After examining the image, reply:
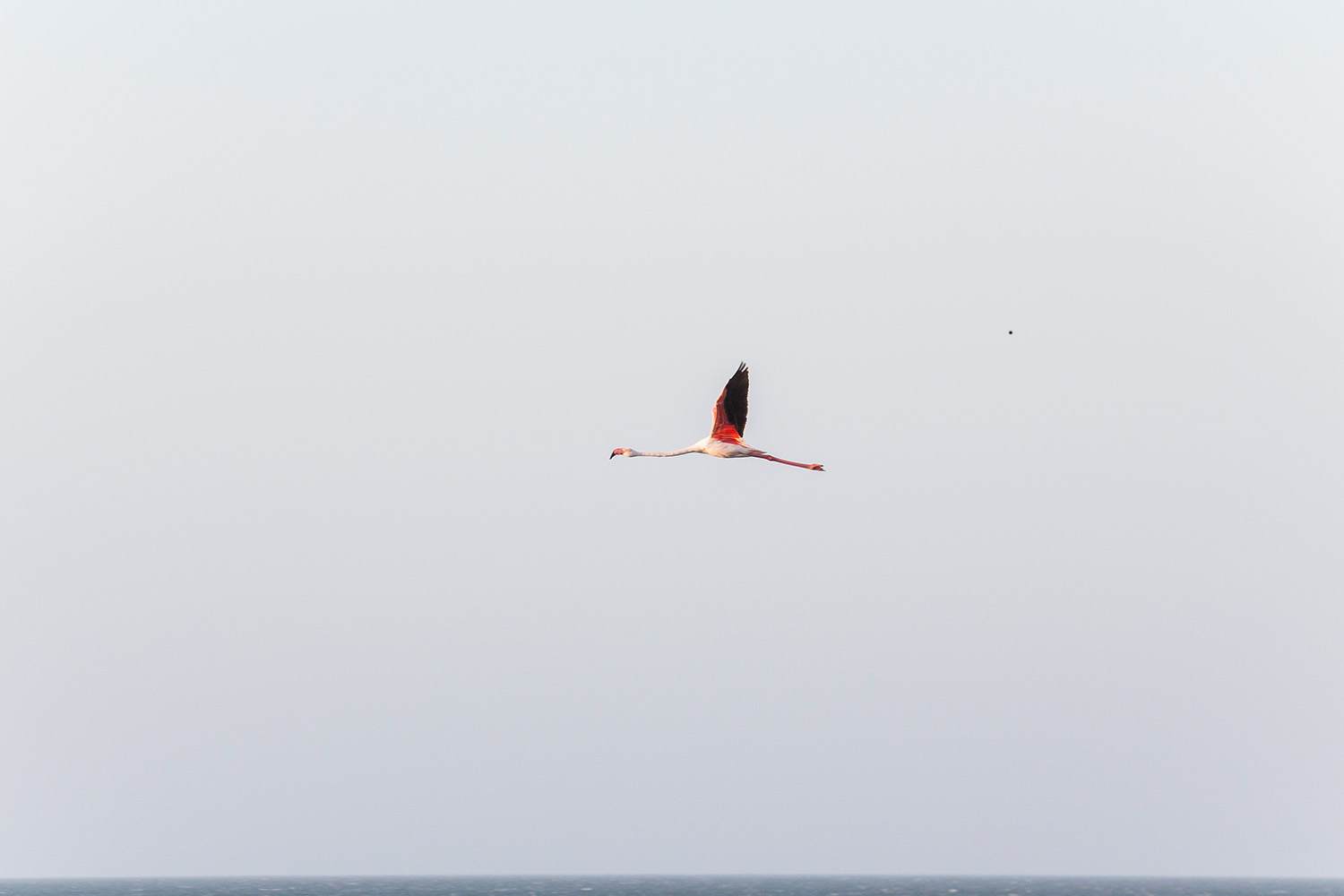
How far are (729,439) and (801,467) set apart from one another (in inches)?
116

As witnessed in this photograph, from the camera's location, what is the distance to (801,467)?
47.5 metres

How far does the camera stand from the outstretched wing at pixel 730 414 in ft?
149

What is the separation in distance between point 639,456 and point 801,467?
14.8ft

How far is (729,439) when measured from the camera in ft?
149

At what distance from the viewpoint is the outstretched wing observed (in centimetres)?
4547

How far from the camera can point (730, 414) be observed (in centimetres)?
4559

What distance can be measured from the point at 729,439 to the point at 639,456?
2.58m

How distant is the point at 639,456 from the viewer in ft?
152
